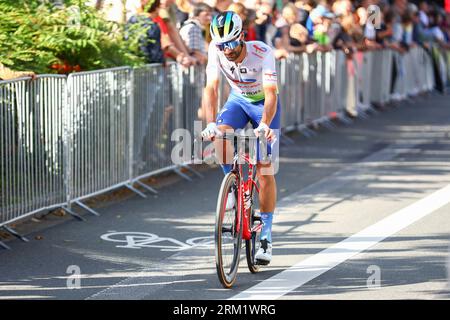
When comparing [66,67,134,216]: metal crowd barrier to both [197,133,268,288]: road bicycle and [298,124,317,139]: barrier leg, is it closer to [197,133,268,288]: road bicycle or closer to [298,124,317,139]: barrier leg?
[197,133,268,288]: road bicycle

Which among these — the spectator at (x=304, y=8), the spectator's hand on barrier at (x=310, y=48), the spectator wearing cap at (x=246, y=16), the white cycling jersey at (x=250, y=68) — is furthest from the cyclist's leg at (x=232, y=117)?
the spectator at (x=304, y=8)

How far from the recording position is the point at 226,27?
8820 mm

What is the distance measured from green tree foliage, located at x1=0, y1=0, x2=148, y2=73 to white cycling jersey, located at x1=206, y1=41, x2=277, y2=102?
2.91 m

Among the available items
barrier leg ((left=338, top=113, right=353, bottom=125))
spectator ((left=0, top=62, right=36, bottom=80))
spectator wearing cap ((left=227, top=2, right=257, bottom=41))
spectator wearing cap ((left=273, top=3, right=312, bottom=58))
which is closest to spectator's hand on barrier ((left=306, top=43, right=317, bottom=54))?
spectator wearing cap ((left=273, top=3, right=312, bottom=58))

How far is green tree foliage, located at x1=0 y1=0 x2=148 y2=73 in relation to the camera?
12016 mm

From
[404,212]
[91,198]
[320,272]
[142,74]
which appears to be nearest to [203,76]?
[142,74]

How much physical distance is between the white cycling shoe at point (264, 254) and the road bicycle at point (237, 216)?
3 cm

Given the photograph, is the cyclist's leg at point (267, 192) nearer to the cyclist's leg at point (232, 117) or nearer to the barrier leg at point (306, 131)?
the cyclist's leg at point (232, 117)

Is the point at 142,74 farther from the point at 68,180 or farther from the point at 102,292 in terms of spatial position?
the point at 102,292

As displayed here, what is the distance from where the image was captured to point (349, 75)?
70.4ft

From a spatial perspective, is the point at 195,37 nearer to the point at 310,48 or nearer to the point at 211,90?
the point at 310,48

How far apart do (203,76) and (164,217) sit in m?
3.63

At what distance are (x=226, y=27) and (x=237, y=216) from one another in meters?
1.39

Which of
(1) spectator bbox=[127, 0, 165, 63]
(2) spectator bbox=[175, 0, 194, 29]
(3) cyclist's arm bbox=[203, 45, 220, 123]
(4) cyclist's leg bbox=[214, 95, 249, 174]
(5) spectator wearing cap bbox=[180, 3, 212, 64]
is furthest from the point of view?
(2) spectator bbox=[175, 0, 194, 29]
